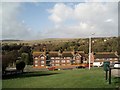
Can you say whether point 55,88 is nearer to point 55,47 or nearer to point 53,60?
point 53,60

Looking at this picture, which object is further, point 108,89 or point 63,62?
point 63,62

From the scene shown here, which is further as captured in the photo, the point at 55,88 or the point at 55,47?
the point at 55,47

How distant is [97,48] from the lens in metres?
91.8

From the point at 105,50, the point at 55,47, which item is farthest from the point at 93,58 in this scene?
the point at 55,47

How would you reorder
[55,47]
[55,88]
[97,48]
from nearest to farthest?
[55,88] < [97,48] < [55,47]

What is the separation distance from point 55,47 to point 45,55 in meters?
20.0

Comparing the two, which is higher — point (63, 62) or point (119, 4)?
point (119, 4)

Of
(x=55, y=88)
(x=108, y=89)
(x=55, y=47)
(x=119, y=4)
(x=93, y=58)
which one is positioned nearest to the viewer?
(x=108, y=89)

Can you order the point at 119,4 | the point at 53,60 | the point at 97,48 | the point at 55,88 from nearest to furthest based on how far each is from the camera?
the point at 55,88 < the point at 119,4 < the point at 53,60 < the point at 97,48

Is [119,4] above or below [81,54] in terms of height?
above

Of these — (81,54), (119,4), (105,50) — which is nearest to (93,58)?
(81,54)

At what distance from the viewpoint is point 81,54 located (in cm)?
8569

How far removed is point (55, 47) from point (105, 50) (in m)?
21.4

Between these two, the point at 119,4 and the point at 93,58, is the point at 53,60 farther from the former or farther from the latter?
the point at 119,4
